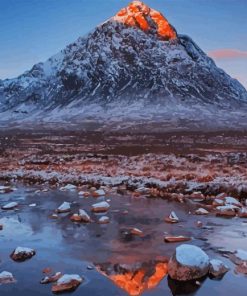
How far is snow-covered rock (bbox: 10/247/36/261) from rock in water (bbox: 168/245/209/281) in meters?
4.06

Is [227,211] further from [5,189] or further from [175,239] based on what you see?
[5,189]

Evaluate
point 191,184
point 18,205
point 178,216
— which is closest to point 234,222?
point 178,216

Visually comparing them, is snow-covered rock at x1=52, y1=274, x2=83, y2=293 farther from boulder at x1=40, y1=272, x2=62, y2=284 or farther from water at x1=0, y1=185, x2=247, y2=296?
boulder at x1=40, y1=272, x2=62, y2=284

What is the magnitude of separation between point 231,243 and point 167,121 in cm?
14783

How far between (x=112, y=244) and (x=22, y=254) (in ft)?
9.09

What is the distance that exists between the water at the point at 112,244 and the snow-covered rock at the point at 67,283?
16 centimetres

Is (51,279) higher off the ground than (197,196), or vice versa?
(51,279)

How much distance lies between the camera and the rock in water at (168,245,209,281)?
11.2m

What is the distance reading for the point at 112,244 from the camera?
14227 mm

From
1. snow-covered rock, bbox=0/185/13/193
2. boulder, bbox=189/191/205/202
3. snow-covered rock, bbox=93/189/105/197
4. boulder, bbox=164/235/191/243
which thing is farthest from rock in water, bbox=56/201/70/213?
snow-covered rock, bbox=0/185/13/193

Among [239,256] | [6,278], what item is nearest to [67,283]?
[6,278]

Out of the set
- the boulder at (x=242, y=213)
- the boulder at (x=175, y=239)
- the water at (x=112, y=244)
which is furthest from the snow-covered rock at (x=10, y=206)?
the boulder at (x=242, y=213)

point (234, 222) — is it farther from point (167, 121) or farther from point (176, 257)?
point (167, 121)

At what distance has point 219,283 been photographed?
10992 mm
